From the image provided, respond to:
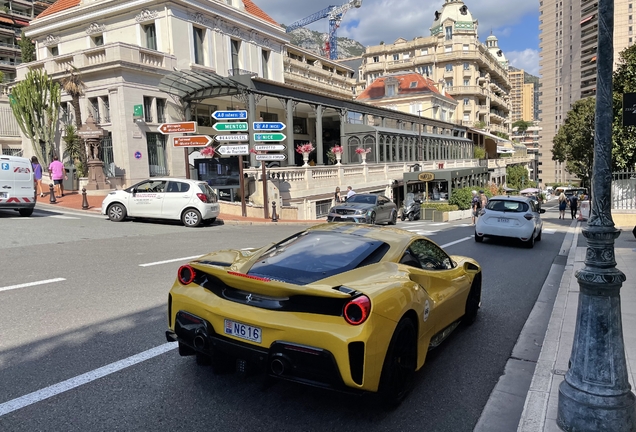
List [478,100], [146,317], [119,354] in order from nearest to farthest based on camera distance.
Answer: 1. [119,354]
2. [146,317]
3. [478,100]

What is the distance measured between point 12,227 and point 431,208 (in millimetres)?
24138

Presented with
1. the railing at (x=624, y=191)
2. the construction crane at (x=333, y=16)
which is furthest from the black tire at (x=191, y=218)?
the construction crane at (x=333, y=16)

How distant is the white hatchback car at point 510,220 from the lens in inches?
528

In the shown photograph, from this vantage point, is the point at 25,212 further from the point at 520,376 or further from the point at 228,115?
→ the point at 520,376

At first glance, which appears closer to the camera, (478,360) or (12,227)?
(478,360)

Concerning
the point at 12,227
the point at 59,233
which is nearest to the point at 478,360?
the point at 59,233

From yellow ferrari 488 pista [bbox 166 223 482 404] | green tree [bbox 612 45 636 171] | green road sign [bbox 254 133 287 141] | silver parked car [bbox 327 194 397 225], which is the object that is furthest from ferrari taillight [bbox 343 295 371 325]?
green tree [bbox 612 45 636 171]

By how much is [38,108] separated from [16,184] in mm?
13908

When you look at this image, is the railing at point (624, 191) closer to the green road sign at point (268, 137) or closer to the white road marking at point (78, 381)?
the green road sign at point (268, 137)

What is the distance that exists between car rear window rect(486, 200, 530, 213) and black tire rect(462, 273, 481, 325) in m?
8.77

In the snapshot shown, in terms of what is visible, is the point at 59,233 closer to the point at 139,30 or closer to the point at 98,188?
the point at 98,188

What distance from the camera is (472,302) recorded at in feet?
19.2

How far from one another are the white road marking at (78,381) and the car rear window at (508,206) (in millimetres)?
11817

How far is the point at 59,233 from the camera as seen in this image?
1260 cm
